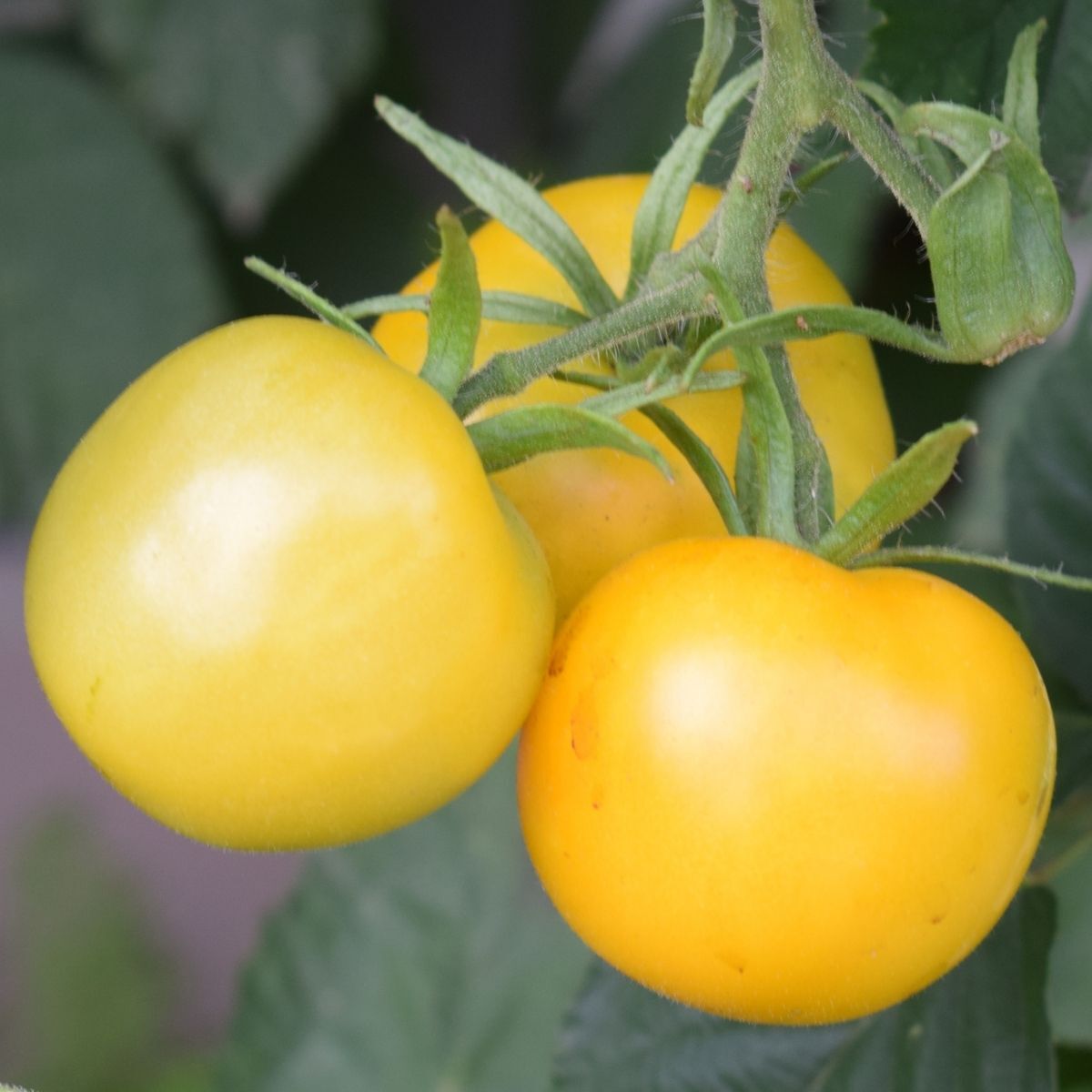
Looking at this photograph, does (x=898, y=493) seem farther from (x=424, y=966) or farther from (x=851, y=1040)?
(x=424, y=966)

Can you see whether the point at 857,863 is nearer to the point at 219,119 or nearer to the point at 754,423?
the point at 754,423

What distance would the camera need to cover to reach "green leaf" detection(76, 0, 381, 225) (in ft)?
3.87

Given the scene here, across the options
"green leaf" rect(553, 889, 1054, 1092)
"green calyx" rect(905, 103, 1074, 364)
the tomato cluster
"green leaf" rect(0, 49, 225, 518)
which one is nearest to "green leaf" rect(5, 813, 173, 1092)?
"green leaf" rect(0, 49, 225, 518)

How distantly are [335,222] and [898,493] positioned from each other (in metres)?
1.06

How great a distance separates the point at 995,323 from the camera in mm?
442

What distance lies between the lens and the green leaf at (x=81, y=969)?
196cm

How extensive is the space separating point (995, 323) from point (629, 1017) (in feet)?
1.34

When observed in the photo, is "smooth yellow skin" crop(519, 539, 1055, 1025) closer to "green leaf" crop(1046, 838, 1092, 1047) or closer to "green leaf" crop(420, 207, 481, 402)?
"green leaf" crop(420, 207, 481, 402)

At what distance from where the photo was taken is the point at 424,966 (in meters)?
1.12

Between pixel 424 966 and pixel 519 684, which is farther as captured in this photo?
pixel 424 966

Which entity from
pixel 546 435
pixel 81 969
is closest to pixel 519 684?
pixel 546 435

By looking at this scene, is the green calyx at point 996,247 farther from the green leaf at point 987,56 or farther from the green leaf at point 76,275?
the green leaf at point 76,275

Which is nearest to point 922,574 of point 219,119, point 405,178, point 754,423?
point 754,423

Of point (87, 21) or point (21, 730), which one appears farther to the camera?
point (21, 730)
